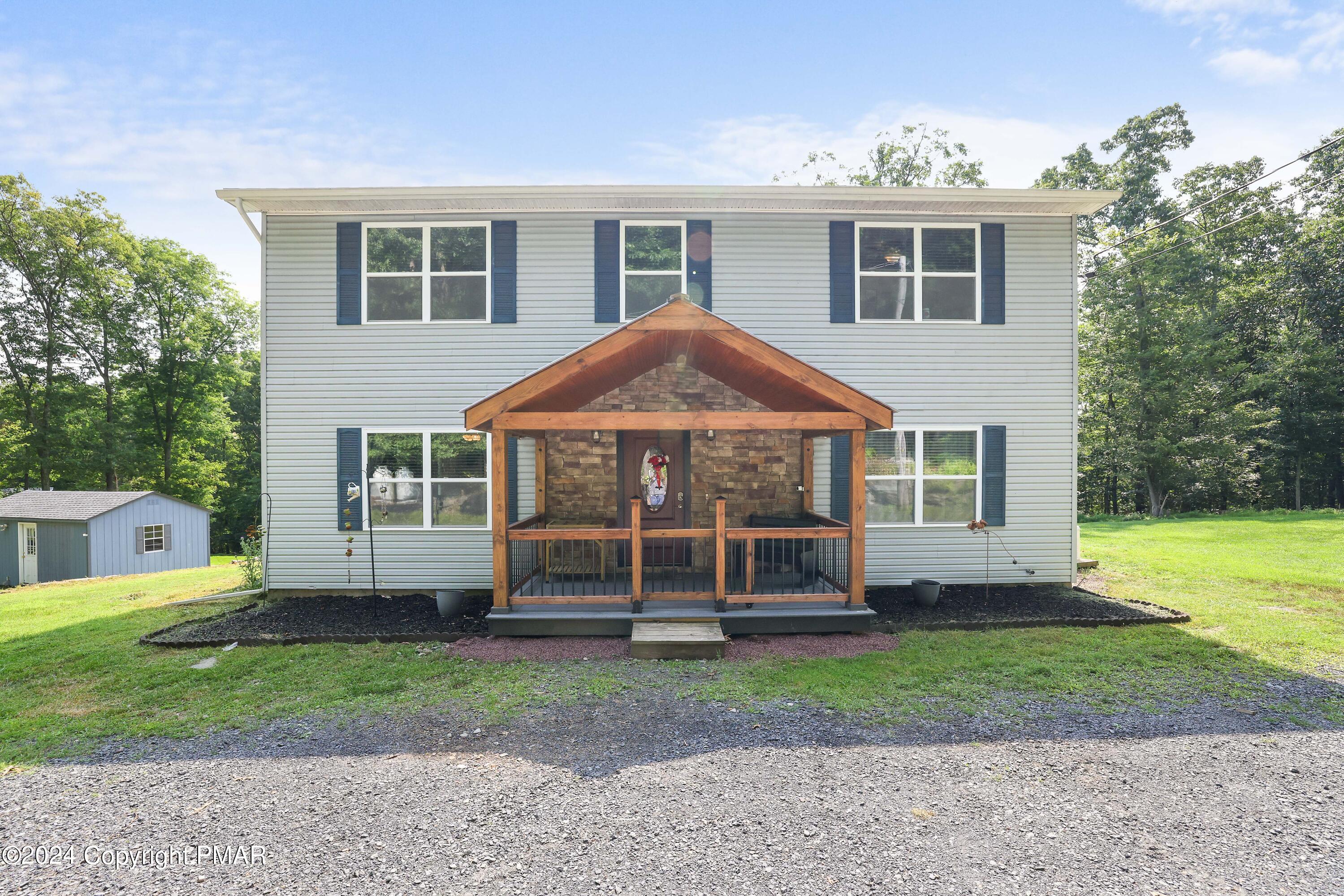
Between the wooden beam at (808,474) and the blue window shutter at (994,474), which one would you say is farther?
the blue window shutter at (994,474)

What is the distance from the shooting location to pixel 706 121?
11.7 metres

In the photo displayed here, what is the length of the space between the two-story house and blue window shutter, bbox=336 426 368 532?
0.12ft

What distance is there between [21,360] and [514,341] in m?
25.7

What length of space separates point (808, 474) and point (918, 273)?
11.4 feet

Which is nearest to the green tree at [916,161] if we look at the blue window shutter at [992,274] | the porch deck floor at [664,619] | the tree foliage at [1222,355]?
the tree foliage at [1222,355]

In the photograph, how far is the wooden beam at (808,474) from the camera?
29.0ft

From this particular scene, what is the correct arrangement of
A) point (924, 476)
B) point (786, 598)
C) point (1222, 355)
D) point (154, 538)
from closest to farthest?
1. point (786, 598)
2. point (924, 476)
3. point (154, 538)
4. point (1222, 355)

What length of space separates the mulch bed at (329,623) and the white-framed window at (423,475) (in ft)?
3.90

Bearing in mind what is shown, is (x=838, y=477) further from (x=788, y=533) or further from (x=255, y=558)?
(x=255, y=558)

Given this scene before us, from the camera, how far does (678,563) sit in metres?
8.84

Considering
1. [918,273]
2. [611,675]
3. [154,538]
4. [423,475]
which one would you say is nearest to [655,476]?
[423,475]

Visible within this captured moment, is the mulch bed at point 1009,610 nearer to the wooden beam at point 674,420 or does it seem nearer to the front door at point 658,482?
the wooden beam at point 674,420

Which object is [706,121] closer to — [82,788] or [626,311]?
[626,311]

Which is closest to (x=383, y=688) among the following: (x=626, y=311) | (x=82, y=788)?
(x=82, y=788)
